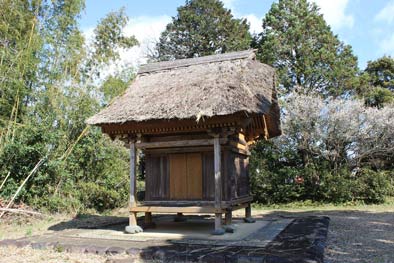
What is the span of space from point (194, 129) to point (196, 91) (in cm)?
82

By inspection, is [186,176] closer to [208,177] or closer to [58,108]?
[208,177]

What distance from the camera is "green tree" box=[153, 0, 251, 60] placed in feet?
72.9

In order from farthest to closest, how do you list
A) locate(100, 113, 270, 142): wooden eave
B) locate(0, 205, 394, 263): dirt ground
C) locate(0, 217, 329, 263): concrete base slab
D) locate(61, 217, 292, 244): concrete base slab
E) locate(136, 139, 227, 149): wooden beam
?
locate(136, 139, 227, 149): wooden beam, locate(100, 113, 270, 142): wooden eave, locate(61, 217, 292, 244): concrete base slab, locate(0, 205, 394, 263): dirt ground, locate(0, 217, 329, 263): concrete base slab

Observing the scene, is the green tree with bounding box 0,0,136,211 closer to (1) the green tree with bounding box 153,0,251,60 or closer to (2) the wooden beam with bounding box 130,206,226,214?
(2) the wooden beam with bounding box 130,206,226,214

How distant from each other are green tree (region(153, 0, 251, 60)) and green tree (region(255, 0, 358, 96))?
2.44 meters

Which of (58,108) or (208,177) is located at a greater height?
(58,108)

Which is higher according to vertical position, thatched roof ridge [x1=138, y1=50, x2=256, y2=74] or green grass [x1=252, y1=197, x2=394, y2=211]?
thatched roof ridge [x1=138, y1=50, x2=256, y2=74]

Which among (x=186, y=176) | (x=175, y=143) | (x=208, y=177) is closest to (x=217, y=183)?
(x=208, y=177)

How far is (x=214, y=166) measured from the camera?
7.60m

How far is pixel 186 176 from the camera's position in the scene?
8141 millimetres

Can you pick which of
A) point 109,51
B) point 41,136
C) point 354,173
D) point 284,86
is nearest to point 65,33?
point 109,51

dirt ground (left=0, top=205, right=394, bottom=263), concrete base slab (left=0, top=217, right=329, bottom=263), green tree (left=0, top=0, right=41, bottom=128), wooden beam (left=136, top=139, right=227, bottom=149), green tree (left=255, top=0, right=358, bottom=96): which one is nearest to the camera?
concrete base slab (left=0, top=217, right=329, bottom=263)

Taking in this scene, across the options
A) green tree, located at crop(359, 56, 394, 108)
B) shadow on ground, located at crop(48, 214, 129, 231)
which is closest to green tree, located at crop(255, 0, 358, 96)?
green tree, located at crop(359, 56, 394, 108)

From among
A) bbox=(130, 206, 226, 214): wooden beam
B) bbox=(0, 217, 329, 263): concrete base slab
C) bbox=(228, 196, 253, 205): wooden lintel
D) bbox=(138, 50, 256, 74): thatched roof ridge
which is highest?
bbox=(138, 50, 256, 74): thatched roof ridge
